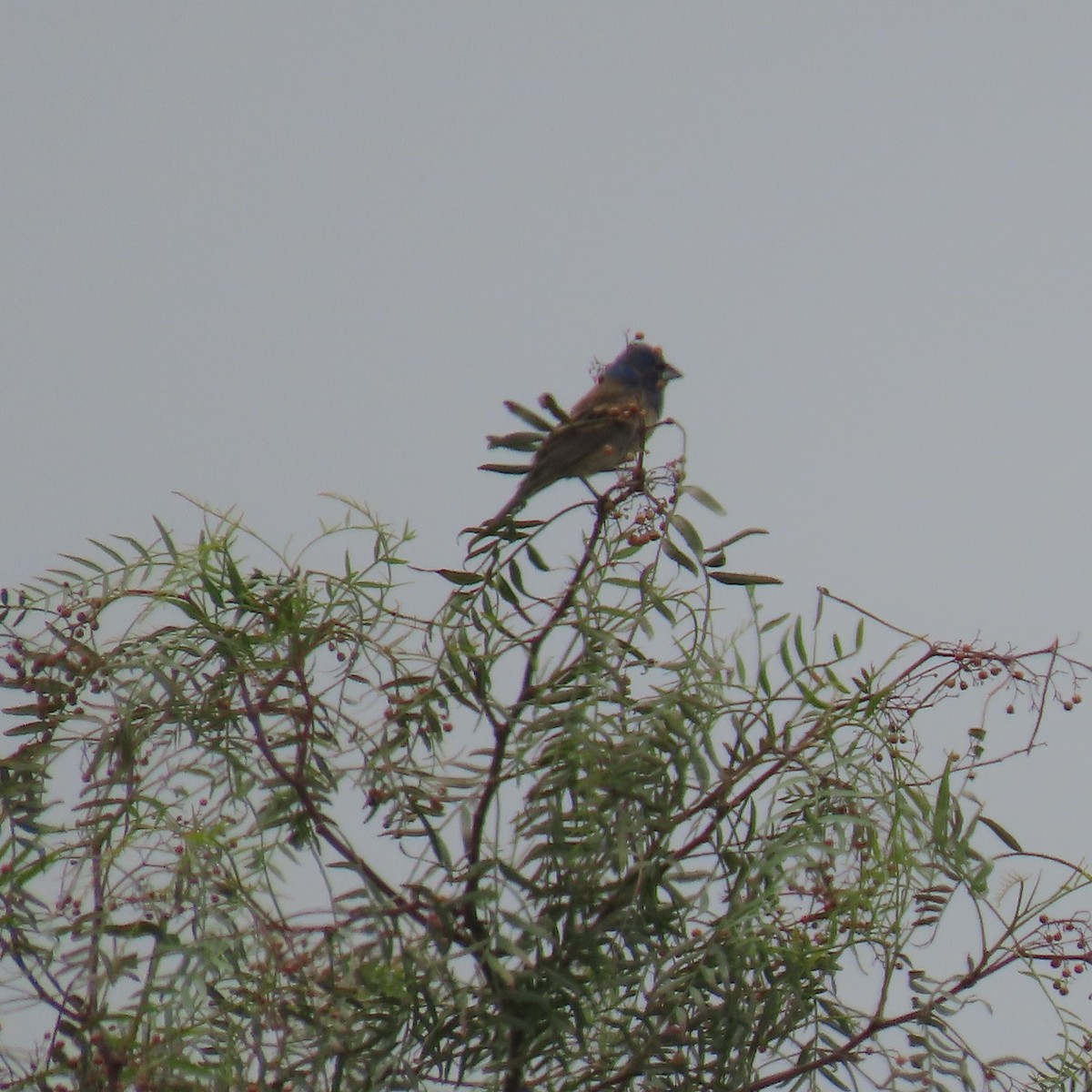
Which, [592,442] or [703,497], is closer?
[703,497]

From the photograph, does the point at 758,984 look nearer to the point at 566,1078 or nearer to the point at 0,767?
the point at 566,1078

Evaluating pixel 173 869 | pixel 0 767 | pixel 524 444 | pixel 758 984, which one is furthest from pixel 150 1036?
pixel 524 444

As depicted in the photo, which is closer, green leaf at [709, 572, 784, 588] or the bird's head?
green leaf at [709, 572, 784, 588]

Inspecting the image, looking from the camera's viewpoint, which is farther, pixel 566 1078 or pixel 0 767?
pixel 0 767

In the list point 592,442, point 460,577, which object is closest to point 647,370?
point 592,442

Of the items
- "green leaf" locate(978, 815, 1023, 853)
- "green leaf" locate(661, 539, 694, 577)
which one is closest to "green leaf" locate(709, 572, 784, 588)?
"green leaf" locate(661, 539, 694, 577)

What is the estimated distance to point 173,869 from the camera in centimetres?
161

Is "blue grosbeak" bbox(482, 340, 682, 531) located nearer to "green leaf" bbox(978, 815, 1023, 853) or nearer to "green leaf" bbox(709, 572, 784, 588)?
"green leaf" bbox(709, 572, 784, 588)

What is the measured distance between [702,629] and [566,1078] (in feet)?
1.51

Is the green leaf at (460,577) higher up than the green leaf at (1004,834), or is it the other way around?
the green leaf at (460,577)

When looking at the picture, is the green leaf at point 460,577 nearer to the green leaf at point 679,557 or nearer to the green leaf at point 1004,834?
the green leaf at point 679,557

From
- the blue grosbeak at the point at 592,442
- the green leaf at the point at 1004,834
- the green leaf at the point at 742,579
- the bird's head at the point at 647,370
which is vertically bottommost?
the green leaf at the point at 1004,834

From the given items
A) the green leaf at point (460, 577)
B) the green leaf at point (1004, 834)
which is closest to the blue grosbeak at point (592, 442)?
the green leaf at point (460, 577)

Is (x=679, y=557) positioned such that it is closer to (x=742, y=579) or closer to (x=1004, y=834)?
(x=742, y=579)
